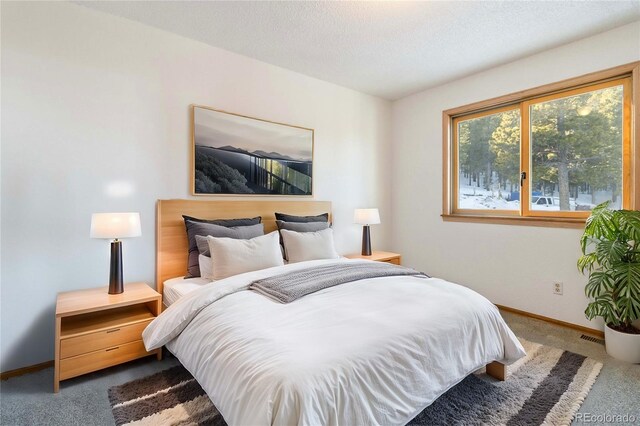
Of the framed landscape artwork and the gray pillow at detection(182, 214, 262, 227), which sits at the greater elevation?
the framed landscape artwork

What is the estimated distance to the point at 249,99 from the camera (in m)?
3.15

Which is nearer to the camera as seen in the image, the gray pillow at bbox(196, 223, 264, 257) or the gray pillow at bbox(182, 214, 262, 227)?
the gray pillow at bbox(196, 223, 264, 257)

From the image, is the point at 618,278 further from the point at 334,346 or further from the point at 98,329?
the point at 98,329

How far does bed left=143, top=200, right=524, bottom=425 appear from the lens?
117 cm

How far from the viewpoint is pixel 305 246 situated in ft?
9.52

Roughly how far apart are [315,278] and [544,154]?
2.62 meters

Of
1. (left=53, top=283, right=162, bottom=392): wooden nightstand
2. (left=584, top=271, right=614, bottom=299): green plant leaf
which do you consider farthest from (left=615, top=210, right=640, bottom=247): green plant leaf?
(left=53, top=283, right=162, bottom=392): wooden nightstand

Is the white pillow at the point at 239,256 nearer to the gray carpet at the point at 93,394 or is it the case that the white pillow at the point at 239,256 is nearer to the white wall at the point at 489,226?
the gray carpet at the point at 93,394

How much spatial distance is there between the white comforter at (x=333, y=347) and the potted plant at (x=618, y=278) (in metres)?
1.00

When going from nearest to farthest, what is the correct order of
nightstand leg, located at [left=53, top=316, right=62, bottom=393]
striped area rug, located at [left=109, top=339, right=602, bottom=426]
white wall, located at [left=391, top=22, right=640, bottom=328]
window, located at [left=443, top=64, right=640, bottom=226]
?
1. striped area rug, located at [left=109, top=339, right=602, bottom=426]
2. nightstand leg, located at [left=53, top=316, right=62, bottom=393]
3. window, located at [left=443, top=64, right=640, bottom=226]
4. white wall, located at [left=391, top=22, right=640, bottom=328]

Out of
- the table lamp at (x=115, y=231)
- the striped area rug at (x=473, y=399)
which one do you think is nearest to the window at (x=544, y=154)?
the striped area rug at (x=473, y=399)

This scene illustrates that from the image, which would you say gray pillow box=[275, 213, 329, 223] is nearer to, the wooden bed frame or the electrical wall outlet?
the wooden bed frame

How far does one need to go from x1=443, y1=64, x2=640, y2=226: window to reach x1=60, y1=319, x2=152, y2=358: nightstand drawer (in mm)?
3291

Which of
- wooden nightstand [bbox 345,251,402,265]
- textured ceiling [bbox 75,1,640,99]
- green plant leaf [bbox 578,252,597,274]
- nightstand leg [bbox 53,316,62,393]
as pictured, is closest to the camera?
nightstand leg [bbox 53,316,62,393]
